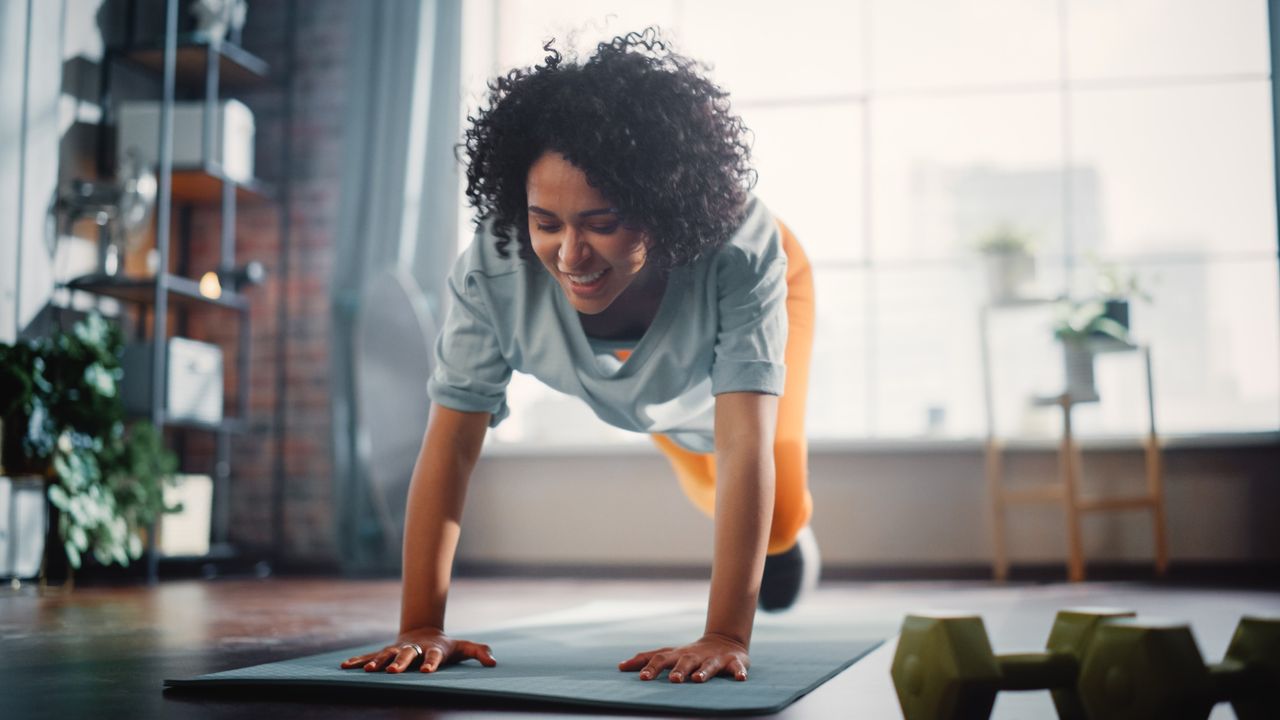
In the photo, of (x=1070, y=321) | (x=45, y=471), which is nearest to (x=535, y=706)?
(x=45, y=471)

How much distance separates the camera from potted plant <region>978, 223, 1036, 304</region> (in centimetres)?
404

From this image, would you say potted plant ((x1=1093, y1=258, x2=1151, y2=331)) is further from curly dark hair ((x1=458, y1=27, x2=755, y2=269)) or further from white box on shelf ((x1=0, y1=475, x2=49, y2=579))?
white box on shelf ((x1=0, y1=475, x2=49, y2=579))

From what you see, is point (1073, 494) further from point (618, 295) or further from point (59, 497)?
point (59, 497)

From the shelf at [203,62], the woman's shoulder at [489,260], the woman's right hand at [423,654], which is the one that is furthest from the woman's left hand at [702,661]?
the shelf at [203,62]

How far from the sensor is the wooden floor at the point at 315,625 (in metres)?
1.23

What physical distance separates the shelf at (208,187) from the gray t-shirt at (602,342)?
2.93m

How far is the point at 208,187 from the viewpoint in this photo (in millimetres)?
4496

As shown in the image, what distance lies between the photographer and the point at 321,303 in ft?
15.4

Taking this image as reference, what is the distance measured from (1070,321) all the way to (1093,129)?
827mm

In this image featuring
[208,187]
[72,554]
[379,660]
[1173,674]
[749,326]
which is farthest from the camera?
[208,187]

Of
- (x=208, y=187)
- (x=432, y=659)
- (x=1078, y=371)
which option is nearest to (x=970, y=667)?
(x=432, y=659)

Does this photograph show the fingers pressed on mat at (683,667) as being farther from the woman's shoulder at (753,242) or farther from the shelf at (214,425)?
the shelf at (214,425)

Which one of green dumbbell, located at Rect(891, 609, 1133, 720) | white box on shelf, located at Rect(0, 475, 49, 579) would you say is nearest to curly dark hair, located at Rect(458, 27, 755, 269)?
green dumbbell, located at Rect(891, 609, 1133, 720)

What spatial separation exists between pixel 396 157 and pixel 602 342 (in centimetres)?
305
